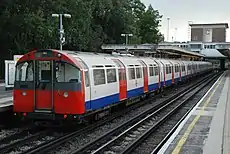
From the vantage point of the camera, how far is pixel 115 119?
16.6 metres

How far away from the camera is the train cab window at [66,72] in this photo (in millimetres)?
12688

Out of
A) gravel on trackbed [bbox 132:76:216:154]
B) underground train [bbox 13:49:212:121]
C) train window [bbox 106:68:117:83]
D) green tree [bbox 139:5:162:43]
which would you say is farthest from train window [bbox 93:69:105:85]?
green tree [bbox 139:5:162:43]

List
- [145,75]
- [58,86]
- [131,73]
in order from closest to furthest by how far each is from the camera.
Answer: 1. [58,86]
2. [131,73]
3. [145,75]

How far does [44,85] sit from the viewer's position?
12.8 meters

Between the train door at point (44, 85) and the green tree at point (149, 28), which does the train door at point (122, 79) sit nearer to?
the train door at point (44, 85)

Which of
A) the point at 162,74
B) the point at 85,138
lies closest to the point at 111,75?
the point at 85,138

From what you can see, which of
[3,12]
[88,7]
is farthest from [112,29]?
[3,12]

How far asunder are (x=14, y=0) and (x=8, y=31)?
3.47 meters

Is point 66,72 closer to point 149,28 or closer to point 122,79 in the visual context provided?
point 122,79

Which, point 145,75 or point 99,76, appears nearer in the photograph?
point 99,76

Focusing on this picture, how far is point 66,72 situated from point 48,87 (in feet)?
2.45

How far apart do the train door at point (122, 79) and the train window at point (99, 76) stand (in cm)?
232

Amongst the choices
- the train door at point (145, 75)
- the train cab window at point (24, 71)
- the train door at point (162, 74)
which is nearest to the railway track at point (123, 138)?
the train cab window at point (24, 71)

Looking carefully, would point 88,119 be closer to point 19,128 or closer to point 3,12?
point 19,128
